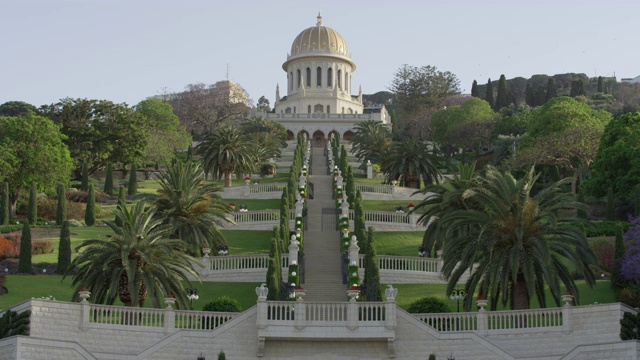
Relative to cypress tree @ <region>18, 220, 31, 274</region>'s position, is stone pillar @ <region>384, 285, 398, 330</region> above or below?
below

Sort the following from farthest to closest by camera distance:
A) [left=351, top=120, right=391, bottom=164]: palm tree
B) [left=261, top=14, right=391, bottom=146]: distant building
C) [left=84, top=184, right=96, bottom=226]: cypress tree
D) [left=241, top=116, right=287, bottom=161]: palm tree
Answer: [left=261, top=14, right=391, bottom=146]: distant building < [left=241, top=116, right=287, bottom=161]: palm tree < [left=351, top=120, right=391, bottom=164]: palm tree < [left=84, top=184, right=96, bottom=226]: cypress tree

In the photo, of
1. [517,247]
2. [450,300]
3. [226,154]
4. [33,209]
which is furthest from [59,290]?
[226,154]

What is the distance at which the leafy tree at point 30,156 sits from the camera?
72500mm

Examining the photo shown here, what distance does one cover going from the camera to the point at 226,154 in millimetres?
72938

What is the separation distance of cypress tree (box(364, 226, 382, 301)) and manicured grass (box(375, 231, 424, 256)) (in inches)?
334

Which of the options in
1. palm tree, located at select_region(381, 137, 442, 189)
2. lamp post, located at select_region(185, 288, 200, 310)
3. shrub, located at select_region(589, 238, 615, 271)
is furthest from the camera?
palm tree, located at select_region(381, 137, 442, 189)

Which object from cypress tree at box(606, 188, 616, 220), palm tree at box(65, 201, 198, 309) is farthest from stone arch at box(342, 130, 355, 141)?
palm tree at box(65, 201, 198, 309)

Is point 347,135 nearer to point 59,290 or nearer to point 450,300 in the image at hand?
point 450,300

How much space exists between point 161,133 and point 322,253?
5675cm

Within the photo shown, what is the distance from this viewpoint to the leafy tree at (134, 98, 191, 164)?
311 feet

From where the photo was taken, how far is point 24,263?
4903cm

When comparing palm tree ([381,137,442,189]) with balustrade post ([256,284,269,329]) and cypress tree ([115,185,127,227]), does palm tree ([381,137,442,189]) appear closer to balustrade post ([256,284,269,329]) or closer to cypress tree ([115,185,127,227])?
cypress tree ([115,185,127,227])

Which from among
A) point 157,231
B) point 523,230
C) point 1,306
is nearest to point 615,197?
point 523,230

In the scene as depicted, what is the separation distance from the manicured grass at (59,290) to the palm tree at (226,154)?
2599cm
